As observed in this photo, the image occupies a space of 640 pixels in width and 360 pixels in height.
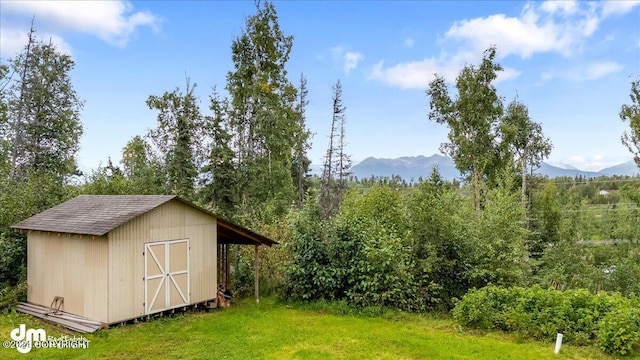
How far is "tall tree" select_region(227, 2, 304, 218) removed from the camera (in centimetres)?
1852

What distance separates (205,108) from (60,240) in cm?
1126

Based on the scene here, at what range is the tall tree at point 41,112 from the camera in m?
18.9

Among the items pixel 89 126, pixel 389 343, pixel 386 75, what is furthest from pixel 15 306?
pixel 386 75

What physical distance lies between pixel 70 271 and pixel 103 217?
139 cm

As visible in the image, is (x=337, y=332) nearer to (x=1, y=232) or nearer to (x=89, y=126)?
(x=1, y=232)

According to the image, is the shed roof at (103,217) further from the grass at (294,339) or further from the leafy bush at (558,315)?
the leafy bush at (558,315)

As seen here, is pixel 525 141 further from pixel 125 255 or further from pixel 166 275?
pixel 125 255

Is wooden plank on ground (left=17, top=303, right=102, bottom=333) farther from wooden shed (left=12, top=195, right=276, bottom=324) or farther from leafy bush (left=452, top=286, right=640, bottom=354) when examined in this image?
leafy bush (left=452, top=286, right=640, bottom=354)

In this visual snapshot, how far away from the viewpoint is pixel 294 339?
26.7 ft

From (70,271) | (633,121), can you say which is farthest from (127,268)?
(633,121)

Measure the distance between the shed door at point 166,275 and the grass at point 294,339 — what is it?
0.39 metres

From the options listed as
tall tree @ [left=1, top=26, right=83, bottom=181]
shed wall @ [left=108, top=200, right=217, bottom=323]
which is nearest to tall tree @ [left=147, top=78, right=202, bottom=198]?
tall tree @ [left=1, top=26, right=83, bottom=181]

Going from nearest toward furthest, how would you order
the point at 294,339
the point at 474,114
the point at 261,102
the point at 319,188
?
the point at 294,339 < the point at 261,102 < the point at 319,188 < the point at 474,114

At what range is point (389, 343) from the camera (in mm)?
7891
